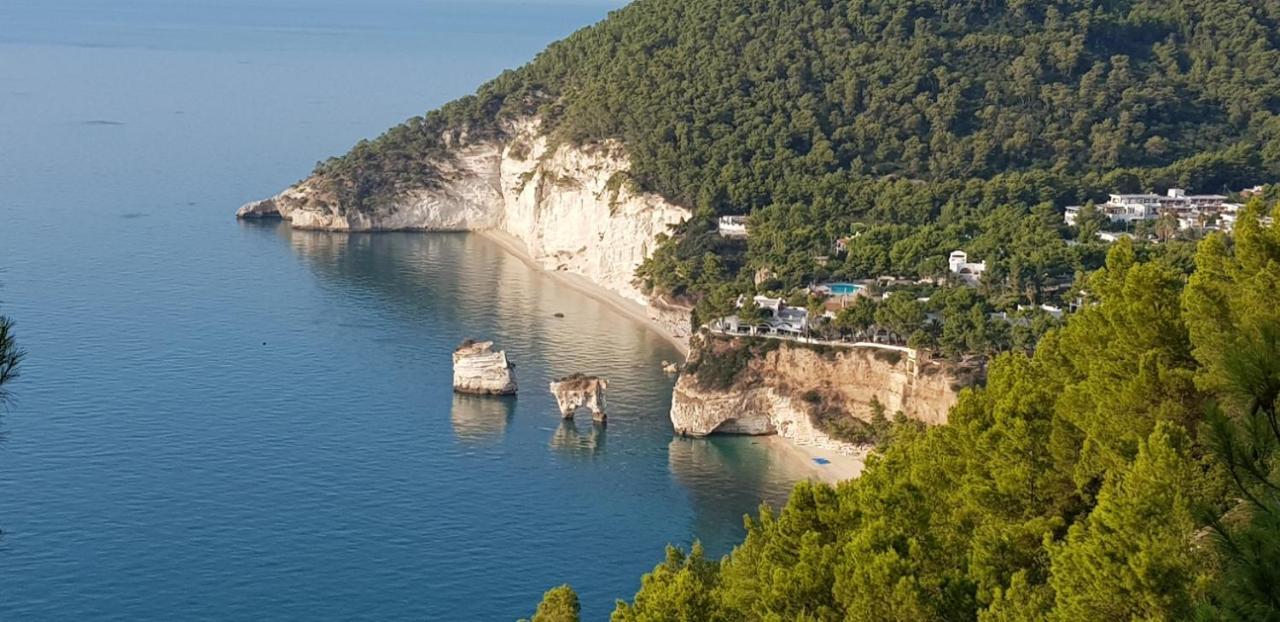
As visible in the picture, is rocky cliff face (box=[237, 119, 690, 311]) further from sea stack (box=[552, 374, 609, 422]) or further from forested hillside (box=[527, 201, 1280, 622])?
forested hillside (box=[527, 201, 1280, 622])

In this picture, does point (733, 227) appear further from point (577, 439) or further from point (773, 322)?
point (577, 439)

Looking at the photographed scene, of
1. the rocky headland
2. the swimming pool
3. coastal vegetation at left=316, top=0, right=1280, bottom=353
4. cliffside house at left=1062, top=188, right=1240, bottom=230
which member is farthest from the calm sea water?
cliffside house at left=1062, top=188, right=1240, bottom=230

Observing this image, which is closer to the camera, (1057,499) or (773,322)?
(1057,499)

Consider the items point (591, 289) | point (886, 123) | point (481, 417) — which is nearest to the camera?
point (481, 417)

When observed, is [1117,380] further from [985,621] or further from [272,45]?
[272,45]

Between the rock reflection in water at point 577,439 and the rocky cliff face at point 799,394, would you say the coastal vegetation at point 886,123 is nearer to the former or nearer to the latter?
the rocky cliff face at point 799,394

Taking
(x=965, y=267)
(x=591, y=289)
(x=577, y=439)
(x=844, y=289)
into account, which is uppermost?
(x=965, y=267)

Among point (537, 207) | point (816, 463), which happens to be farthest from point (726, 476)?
point (537, 207)
